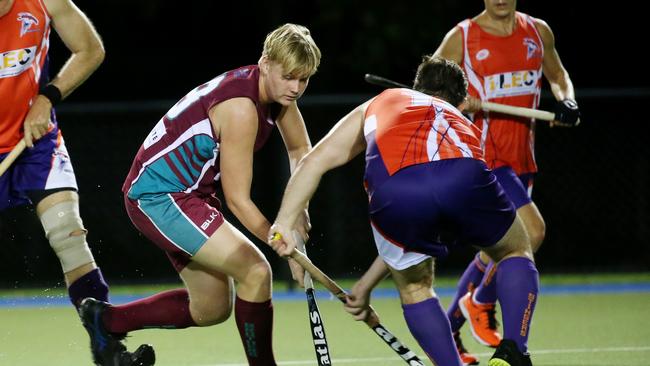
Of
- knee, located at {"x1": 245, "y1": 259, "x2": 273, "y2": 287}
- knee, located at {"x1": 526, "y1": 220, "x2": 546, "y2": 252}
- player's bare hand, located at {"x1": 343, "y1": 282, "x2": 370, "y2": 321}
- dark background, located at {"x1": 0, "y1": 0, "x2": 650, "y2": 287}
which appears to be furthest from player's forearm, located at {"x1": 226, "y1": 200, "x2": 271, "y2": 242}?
dark background, located at {"x1": 0, "y1": 0, "x2": 650, "y2": 287}

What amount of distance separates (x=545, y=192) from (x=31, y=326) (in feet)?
15.1

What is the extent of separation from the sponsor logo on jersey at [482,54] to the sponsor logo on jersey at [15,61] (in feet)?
7.18

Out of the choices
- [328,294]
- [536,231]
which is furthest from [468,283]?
[328,294]

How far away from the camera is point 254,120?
4.21 metres

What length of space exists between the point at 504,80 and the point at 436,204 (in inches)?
77.2

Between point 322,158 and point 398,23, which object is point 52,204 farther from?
point 398,23

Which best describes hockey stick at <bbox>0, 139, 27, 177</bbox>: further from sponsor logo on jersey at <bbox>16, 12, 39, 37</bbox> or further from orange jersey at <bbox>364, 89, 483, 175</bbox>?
orange jersey at <bbox>364, 89, 483, 175</bbox>

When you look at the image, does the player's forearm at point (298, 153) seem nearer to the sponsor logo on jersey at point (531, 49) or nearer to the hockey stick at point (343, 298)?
the hockey stick at point (343, 298)

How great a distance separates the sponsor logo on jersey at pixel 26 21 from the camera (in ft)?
15.6

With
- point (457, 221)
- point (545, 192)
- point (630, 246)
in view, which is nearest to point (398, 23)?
point (545, 192)

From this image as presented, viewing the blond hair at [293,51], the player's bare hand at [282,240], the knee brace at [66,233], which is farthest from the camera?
the knee brace at [66,233]

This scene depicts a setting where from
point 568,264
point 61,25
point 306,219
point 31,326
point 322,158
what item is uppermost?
point 61,25

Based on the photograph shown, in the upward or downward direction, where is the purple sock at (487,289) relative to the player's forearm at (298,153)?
downward

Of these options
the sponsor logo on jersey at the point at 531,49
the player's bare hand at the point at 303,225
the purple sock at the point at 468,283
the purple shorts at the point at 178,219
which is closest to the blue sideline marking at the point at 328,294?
the purple sock at the point at 468,283
